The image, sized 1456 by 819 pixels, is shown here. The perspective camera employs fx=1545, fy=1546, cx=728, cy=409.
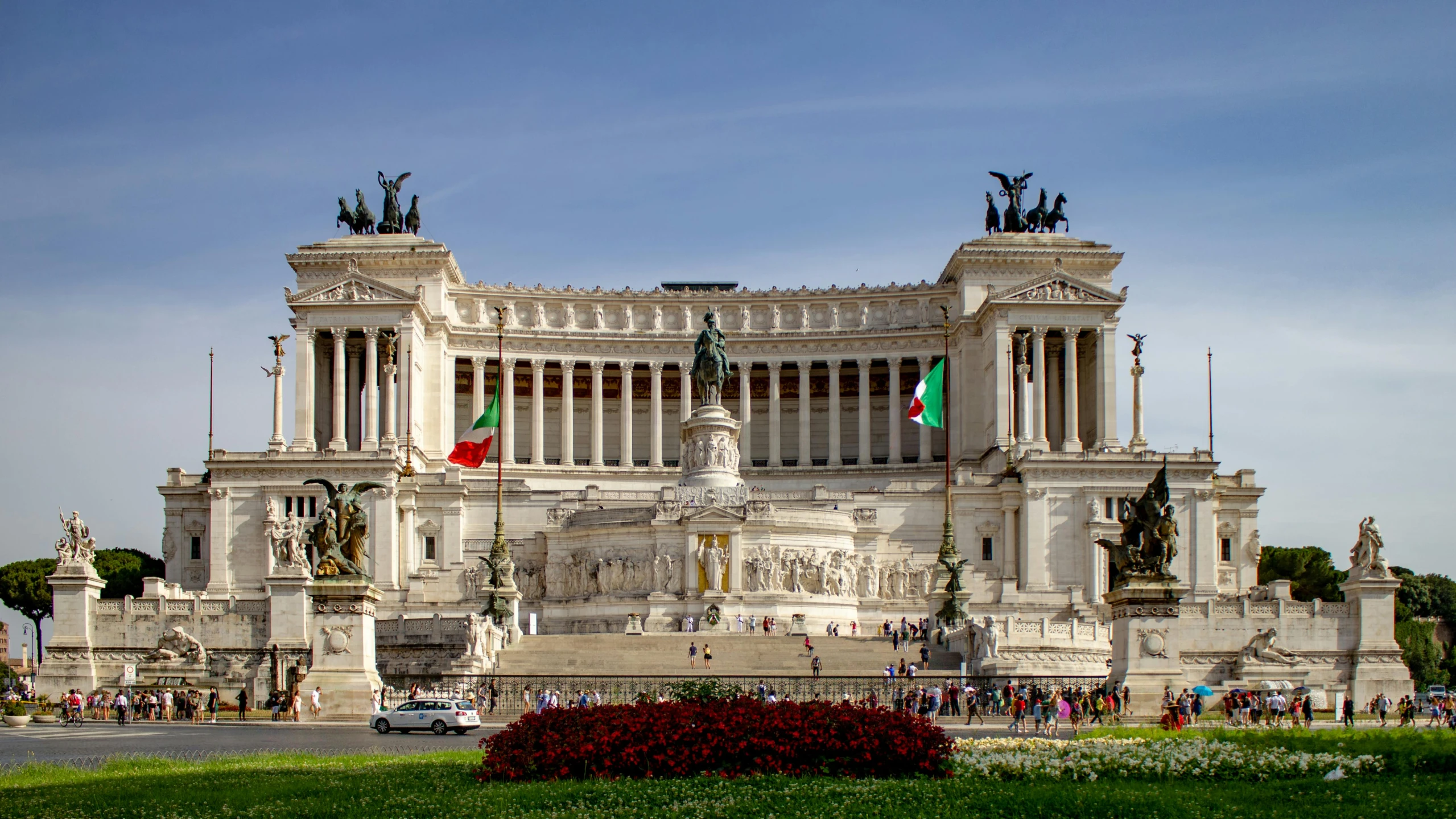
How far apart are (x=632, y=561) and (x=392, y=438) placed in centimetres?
2570

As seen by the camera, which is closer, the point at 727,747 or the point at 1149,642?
the point at 727,747

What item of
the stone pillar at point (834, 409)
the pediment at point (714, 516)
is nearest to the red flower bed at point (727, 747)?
the pediment at point (714, 516)

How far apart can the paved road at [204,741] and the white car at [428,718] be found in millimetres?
394

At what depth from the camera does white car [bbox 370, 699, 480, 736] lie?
41438 millimetres

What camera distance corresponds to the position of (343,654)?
147 ft

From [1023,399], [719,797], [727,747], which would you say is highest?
[1023,399]

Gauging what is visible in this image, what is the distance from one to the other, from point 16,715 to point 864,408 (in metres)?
64.5

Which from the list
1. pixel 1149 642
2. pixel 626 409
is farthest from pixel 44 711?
pixel 626 409

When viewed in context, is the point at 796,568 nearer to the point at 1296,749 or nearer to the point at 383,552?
the point at 383,552

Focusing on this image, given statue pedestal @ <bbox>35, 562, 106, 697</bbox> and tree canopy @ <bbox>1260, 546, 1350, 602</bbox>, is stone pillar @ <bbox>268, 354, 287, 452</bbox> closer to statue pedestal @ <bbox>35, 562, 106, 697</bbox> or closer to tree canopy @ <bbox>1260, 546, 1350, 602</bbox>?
statue pedestal @ <bbox>35, 562, 106, 697</bbox>

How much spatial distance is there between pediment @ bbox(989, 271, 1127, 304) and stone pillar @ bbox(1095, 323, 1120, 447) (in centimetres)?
204

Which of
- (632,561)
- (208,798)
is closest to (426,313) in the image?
(632,561)

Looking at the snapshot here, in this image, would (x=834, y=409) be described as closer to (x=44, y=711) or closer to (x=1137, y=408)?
(x=1137, y=408)

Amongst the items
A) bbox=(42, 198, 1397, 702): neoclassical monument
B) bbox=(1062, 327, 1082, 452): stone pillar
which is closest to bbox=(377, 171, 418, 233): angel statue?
bbox=(42, 198, 1397, 702): neoclassical monument
